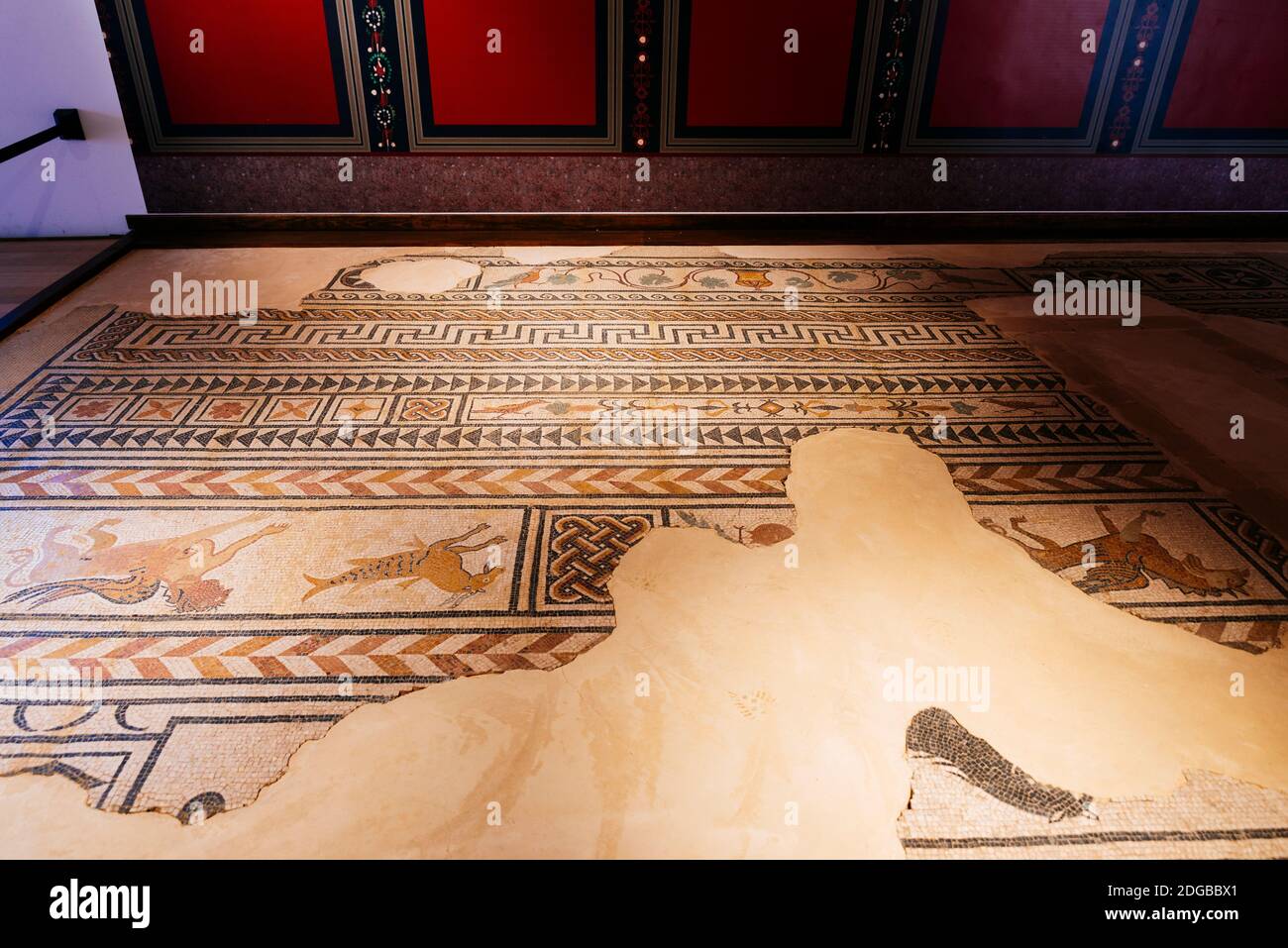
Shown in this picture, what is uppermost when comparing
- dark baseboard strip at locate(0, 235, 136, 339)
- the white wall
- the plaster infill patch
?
the white wall

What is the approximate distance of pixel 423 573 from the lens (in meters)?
1.95

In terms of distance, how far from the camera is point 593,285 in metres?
3.67

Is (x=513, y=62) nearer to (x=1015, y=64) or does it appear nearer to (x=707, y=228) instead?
(x=707, y=228)

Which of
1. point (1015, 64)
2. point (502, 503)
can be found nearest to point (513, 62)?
point (1015, 64)

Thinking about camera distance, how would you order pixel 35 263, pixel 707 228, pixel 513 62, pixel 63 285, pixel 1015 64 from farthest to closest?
pixel 707 228
pixel 1015 64
pixel 513 62
pixel 35 263
pixel 63 285

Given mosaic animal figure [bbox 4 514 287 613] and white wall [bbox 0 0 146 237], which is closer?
mosaic animal figure [bbox 4 514 287 613]

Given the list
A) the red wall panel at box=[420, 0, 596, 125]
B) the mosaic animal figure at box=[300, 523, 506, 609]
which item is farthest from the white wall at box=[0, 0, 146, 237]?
the mosaic animal figure at box=[300, 523, 506, 609]

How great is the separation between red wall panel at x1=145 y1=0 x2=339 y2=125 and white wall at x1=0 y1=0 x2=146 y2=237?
285 millimetres

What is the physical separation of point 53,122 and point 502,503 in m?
3.46

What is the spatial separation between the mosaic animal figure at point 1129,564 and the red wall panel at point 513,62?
10.2 feet

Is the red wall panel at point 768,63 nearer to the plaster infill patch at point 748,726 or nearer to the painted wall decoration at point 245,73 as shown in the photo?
the painted wall decoration at point 245,73

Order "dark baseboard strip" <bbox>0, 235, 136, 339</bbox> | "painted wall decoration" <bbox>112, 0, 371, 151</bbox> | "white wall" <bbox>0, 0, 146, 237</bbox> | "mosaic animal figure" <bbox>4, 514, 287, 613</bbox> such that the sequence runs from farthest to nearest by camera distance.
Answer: "painted wall decoration" <bbox>112, 0, 371, 151</bbox>, "white wall" <bbox>0, 0, 146, 237</bbox>, "dark baseboard strip" <bbox>0, 235, 136, 339</bbox>, "mosaic animal figure" <bbox>4, 514, 287, 613</bbox>

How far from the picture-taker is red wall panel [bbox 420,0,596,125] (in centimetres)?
392

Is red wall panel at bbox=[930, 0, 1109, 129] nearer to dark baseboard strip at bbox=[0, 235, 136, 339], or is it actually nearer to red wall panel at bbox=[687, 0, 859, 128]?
red wall panel at bbox=[687, 0, 859, 128]
